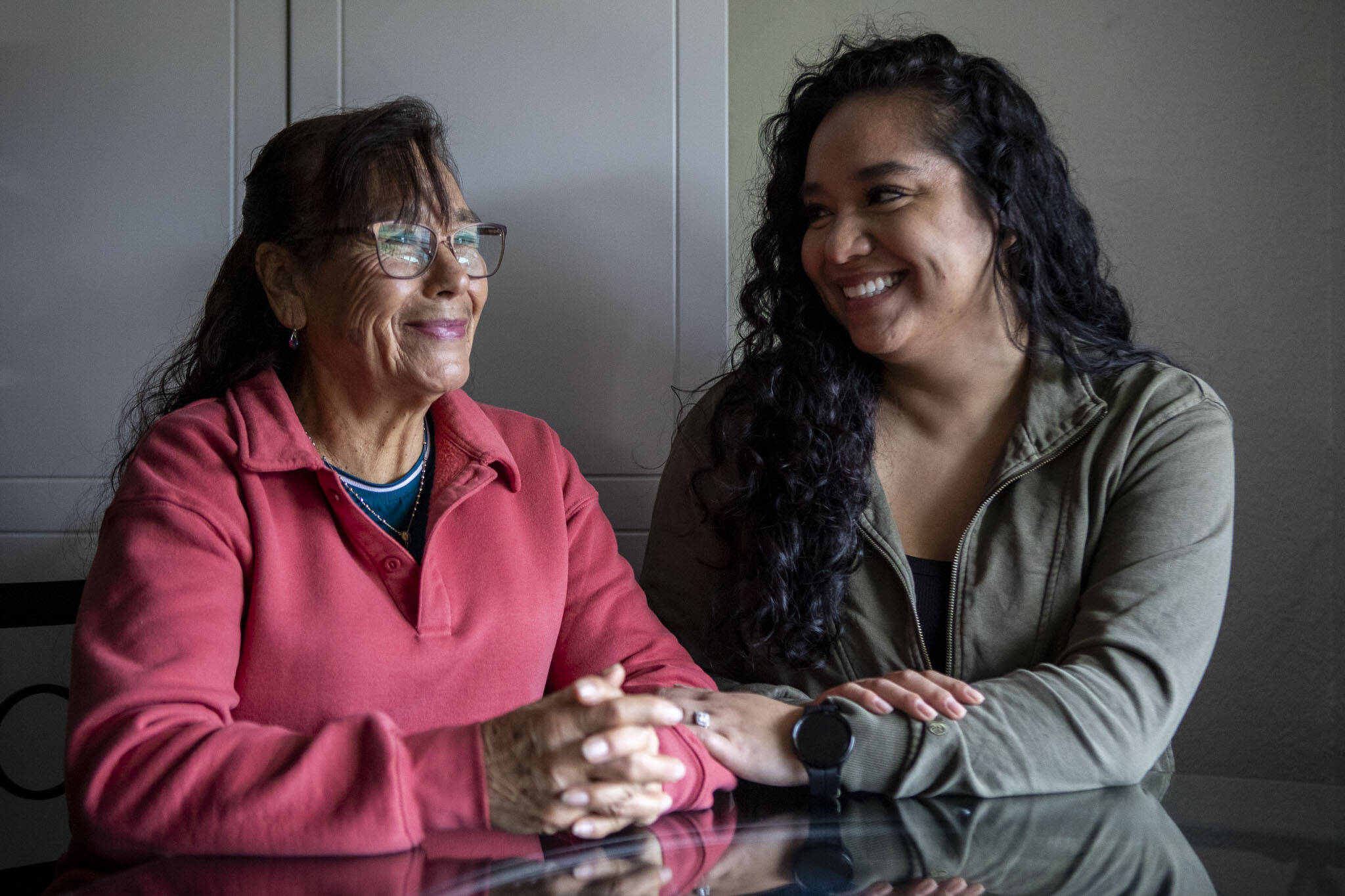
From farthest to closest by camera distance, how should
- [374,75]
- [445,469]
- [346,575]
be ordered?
1. [374,75]
2. [445,469]
3. [346,575]

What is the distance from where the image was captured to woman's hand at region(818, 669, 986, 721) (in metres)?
1.23

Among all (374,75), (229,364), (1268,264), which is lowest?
(229,364)

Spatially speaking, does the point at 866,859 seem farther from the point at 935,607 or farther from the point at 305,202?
the point at 305,202

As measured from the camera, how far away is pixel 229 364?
145 cm

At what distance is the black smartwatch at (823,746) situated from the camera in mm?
1162

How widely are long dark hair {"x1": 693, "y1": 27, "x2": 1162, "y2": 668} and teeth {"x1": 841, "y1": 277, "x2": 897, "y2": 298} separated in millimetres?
138

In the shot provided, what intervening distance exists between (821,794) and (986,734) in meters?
0.21

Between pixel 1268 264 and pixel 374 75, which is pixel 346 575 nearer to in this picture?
pixel 374 75

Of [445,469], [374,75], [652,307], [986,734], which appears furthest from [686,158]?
[986,734]

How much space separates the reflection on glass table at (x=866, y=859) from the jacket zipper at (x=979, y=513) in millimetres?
403

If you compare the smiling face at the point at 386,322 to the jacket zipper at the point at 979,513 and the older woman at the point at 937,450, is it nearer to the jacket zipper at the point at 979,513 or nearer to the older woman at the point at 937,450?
the older woman at the point at 937,450

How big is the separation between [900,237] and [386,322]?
76 centimetres

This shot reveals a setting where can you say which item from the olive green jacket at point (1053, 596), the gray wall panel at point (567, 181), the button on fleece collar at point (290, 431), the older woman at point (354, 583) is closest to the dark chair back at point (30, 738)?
the older woman at point (354, 583)

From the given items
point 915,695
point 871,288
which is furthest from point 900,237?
point 915,695
